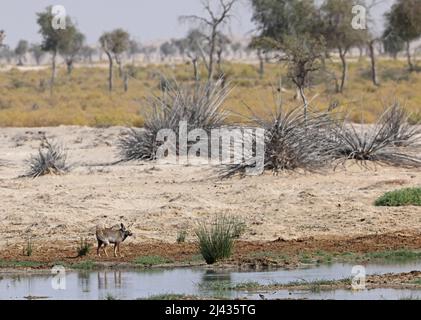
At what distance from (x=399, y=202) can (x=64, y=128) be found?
1695 centimetres

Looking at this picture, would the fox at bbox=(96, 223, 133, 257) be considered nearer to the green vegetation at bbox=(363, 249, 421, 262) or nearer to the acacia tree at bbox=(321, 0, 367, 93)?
the green vegetation at bbox=(363, 249, 421, 262)

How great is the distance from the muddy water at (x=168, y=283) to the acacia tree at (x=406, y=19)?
150 ft

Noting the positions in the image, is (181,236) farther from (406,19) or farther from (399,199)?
(406,19)

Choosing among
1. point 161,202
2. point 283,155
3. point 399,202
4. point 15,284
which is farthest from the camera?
point 283,155

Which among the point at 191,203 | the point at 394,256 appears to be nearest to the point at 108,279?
the point at 394,256

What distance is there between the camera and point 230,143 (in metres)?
22.8

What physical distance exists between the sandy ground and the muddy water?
278cm

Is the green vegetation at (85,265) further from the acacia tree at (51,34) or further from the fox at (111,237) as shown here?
the acacia tree at (51,34)

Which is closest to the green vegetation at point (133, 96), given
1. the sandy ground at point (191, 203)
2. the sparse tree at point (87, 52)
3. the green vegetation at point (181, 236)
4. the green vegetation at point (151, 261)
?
the sandy ground at point (191, 203)

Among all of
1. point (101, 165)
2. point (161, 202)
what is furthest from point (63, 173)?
point (161, 202)

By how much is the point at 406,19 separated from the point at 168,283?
48587 mm

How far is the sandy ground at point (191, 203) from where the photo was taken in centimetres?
1659

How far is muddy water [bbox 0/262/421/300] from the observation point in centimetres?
1134

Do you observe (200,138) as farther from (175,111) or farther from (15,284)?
(15,284)
